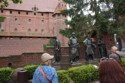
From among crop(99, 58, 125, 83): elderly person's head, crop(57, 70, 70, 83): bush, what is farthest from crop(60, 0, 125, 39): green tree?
crop(99, 58, 125, 83): elderly person's head

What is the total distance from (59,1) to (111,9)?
3753cm

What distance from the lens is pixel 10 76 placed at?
39.7 ft

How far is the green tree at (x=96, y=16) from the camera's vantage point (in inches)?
1038

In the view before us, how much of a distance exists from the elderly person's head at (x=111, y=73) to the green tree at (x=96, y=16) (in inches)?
899

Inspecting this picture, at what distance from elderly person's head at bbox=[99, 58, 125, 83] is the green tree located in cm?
2284

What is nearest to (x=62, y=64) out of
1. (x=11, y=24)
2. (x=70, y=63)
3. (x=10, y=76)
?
(x=70, y=63)

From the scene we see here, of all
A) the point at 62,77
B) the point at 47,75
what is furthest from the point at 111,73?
the point at 62,77

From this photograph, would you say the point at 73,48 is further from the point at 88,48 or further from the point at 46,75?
the point at 46,75

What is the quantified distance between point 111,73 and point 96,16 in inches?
938

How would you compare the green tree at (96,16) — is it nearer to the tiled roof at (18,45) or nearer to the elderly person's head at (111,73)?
the tiled roof at (18,45)

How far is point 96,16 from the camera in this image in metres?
26.6

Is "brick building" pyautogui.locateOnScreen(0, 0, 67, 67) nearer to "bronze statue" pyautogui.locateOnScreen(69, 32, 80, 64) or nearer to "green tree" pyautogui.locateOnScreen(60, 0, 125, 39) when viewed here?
"green tree" pyautogui.locateOnScreen(60, 0, 125, 39)

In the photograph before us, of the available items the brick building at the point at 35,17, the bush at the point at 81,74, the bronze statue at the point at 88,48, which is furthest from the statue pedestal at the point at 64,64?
the brick building at the point at 35,17

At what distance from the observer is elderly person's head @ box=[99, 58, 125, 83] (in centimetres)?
308
